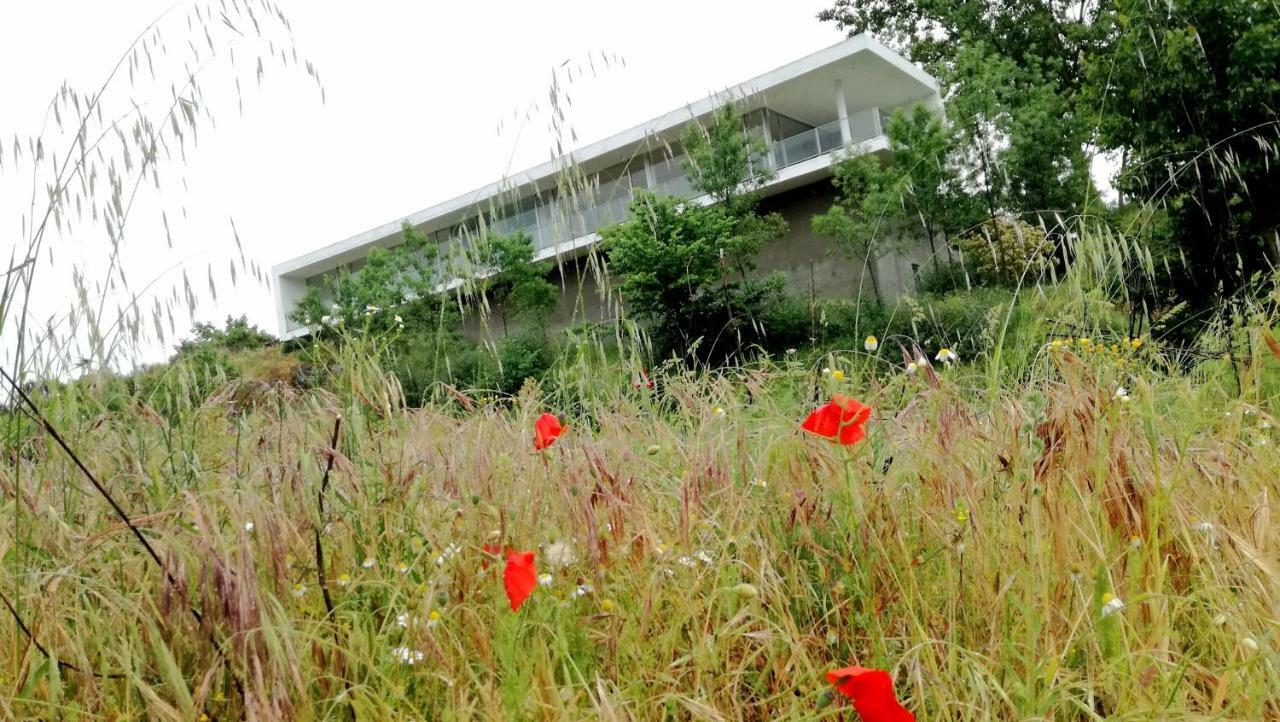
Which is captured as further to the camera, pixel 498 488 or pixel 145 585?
pixel 498 488

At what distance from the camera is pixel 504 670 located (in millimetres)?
1152

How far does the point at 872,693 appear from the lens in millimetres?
872

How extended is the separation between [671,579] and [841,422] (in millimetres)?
346

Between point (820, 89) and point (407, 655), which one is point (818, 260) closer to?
point (820, 89)

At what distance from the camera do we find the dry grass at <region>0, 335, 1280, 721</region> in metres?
1.02

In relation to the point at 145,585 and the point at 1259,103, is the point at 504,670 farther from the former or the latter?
the point at 1259,103

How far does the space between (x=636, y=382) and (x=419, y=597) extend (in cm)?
116

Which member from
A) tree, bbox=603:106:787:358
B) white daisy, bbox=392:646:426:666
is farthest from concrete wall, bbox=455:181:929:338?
white daisy, bbox=392:646:426:666

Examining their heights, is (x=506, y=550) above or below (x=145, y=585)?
below

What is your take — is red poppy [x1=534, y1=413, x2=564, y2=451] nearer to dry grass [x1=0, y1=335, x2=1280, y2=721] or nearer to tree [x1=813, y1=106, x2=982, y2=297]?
dry grass [x1=0, y1=335, x2=1280, y2=721]

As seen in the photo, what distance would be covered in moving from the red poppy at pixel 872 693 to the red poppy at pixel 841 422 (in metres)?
0.47

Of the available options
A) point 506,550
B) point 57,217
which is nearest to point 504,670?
point 506,550

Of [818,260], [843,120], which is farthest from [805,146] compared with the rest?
[818,260]

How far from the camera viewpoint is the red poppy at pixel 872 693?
2.84 feet
